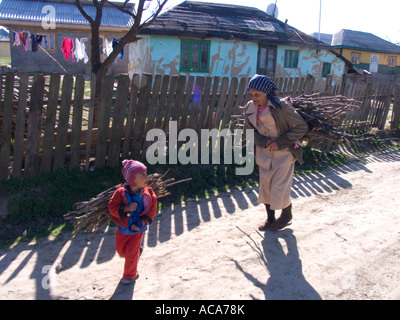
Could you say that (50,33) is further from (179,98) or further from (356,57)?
(356,57)

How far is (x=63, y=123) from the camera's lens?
5.25 metres

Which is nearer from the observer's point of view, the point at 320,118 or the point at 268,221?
the point at 268,221

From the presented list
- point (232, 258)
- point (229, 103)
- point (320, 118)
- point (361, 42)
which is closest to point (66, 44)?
→ point (229, 103)

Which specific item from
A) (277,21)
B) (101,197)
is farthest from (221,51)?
(101,197)

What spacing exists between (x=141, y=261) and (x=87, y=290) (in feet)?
2.13

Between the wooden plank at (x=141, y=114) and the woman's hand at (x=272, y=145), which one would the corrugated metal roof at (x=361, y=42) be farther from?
the woman's hand at (x=272, y=145)

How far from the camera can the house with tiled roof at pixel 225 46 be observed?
595 inches

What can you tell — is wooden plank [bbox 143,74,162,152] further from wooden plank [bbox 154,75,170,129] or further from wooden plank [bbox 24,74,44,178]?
wooden plank [bbox 24,74,44,178]

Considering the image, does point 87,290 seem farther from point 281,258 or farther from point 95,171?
point 95,171

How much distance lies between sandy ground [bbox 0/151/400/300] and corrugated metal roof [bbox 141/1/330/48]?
1161 cm

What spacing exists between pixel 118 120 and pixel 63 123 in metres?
0.84

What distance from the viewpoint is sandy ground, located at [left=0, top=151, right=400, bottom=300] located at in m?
3.11

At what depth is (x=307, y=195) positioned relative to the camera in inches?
222

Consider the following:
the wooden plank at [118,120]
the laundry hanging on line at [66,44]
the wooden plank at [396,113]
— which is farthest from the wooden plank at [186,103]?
the laundry hanging on line at [66,44]
